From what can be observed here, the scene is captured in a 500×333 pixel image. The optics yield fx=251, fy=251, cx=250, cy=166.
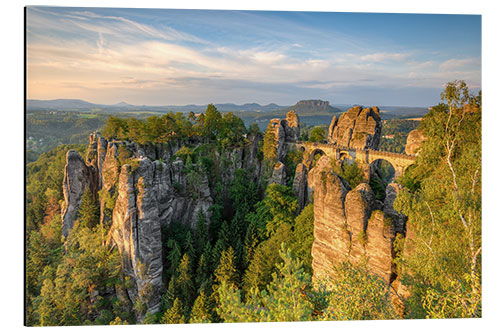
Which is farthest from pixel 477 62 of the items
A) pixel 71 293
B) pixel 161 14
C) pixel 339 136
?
pixel 71 293

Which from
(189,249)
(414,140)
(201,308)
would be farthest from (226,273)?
(414,140)

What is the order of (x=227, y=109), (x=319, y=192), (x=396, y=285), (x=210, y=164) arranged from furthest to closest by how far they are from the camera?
(x=210, y=164) < (x=227, y=109) < (x=319, y=192) < (x=396, y=285)

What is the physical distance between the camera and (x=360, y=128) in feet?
57.8

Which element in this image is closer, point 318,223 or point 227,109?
point 318,223

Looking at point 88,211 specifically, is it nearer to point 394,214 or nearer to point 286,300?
point 286,300

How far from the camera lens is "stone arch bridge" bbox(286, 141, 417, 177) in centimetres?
1552

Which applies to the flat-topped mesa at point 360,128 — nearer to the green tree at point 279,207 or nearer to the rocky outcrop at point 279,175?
the rocky outcrop at point 279,175

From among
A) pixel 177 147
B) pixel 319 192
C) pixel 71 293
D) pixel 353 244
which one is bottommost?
pixel 71 293

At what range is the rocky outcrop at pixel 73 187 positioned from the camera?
14508 mm

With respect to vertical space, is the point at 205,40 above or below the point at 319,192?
above

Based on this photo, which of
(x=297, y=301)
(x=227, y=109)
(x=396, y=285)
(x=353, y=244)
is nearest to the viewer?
(x=297, y=301)

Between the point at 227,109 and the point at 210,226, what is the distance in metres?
7.26

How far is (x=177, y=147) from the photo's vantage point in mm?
17562

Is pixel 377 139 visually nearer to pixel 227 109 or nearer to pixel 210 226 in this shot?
pixel 227 109
